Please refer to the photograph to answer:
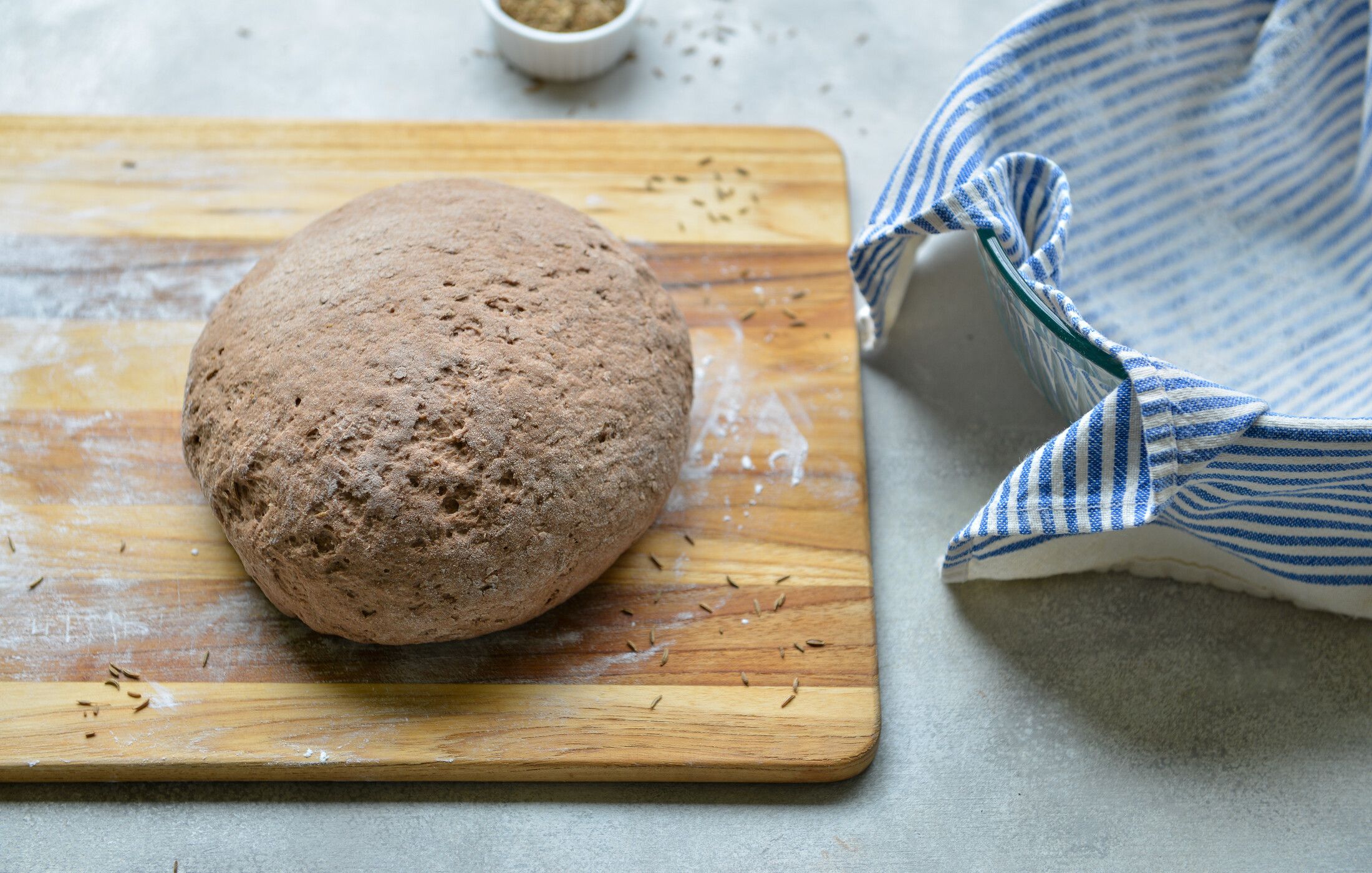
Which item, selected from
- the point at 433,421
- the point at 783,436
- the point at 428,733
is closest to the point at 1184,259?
the point at 783,436

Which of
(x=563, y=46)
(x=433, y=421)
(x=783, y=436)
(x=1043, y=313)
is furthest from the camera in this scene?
(x=563, y=46)

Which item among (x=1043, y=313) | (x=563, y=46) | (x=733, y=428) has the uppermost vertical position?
(x=1043, y=313)

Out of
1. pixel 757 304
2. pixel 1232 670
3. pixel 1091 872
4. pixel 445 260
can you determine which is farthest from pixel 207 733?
pixel 1232 670

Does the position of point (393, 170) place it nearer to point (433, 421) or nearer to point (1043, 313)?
point (433, 421)

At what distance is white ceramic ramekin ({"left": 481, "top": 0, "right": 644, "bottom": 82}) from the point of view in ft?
6.51

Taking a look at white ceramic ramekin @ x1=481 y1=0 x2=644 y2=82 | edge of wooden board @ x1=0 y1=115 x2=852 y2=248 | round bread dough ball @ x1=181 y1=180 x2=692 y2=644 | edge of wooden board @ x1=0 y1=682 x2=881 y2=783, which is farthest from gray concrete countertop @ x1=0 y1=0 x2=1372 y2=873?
white ceramic ramekin @ x1=481 y1=0 x2=644 y2=82

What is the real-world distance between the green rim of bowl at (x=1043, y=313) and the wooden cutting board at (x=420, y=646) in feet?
1.10

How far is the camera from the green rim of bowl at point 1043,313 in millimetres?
1366

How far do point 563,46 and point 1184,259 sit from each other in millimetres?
1195

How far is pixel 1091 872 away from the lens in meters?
1.43

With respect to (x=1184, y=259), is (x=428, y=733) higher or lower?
lower

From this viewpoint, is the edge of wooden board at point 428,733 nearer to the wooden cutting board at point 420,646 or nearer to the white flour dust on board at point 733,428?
the wooden cutting board at point 420,646

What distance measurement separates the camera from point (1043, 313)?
1.42 m

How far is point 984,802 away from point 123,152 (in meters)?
1.77
